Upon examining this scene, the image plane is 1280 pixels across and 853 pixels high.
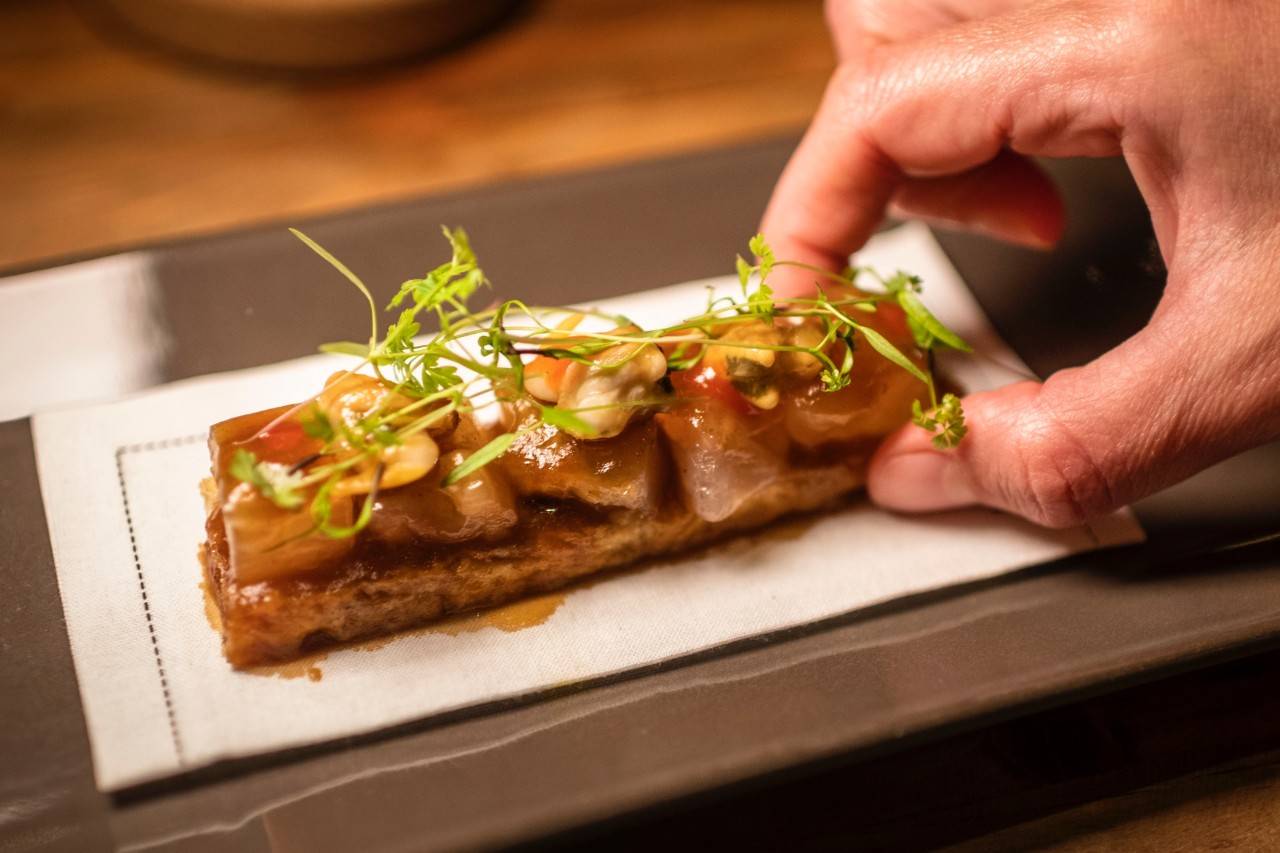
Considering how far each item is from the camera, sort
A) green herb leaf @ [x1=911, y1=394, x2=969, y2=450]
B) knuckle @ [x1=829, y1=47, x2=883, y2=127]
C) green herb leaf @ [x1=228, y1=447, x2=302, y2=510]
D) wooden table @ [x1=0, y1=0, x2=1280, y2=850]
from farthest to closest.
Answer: wooden table @ [x1=0, y1=0, x2=1280, y2=850], knuckle @ [x1=829, y1=47, x2=883, y2=127], green herb leaf @ [x1=911, y1=394, x2=969, y2=450], green herb leaf @ [x1=228, y1=447, x2=302, y2=510]

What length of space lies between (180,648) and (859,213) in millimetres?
1394

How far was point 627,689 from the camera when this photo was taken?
5.80ft

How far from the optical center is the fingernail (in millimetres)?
1938

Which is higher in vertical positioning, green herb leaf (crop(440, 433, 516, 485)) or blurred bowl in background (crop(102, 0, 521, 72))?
blurred bowl in background (crop(102, 0, 521, 72))

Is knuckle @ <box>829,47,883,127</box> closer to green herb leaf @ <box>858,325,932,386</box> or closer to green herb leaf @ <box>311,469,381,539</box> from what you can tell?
green herb leaf @ <box>858,325,932,386</box>

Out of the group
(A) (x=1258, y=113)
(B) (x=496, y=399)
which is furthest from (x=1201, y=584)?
(B) (x=496, y=399)

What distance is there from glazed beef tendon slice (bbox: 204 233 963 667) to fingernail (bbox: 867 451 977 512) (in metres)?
0.06

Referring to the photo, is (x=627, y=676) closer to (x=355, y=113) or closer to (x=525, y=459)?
(x=525, y=459)

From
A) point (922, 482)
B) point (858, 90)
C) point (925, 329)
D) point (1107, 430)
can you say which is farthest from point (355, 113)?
point (1107, 430)

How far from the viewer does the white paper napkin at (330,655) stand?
168cm

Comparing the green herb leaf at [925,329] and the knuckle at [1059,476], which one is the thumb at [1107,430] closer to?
the knuckle at [1059,476]

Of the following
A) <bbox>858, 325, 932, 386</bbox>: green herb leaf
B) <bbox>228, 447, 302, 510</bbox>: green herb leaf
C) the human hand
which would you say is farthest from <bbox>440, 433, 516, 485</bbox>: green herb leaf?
the human hand

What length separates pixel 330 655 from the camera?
1.79 m

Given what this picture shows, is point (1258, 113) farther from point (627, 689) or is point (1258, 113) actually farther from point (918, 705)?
point (627, 689)
